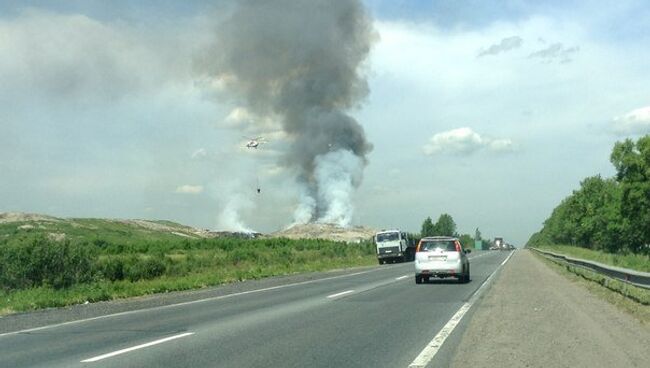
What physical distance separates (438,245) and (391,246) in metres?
30.7

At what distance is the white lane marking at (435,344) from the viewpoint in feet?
30.1

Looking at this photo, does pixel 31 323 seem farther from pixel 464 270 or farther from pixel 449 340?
pixel 464 270

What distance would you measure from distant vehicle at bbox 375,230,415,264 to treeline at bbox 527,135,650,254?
108 feet

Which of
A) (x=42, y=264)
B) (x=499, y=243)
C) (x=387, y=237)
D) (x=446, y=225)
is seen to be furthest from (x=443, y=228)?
(x=42, y=264)

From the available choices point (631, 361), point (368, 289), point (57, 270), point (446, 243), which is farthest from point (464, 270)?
point (631, 361)

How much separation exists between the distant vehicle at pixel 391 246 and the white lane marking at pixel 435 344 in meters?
42.0

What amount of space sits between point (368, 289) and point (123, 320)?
10572mm

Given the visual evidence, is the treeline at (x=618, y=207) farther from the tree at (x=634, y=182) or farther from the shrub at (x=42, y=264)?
the shrub at (x=42, y=264)

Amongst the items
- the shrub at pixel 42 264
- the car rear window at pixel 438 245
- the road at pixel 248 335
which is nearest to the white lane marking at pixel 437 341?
the road at pixel 248 335

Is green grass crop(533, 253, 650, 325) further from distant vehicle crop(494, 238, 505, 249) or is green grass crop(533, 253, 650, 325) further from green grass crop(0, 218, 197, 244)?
distant vehicle crop(494, 238, 505, 249)

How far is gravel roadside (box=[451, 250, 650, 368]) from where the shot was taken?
9.29 m

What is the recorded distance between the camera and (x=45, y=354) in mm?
10328

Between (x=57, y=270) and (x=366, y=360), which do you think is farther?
(x=57, y=270)

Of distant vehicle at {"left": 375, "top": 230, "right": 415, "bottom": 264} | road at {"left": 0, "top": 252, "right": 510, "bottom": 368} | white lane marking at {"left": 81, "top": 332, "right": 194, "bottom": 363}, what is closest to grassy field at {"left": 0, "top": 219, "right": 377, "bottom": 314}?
road at {"left": 0, "top": 252, "right": 510, "bottom": 368}
